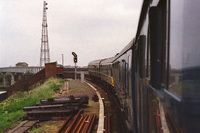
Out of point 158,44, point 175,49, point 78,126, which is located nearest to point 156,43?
point 158,44

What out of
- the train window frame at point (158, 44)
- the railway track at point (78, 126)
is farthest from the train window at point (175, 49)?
the railway track at point (78, 126)

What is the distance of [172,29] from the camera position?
1.28 metres

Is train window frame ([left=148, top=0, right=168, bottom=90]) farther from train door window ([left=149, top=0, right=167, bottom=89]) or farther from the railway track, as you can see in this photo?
the railway track

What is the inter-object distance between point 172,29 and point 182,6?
227 mm

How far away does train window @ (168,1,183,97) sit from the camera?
112 cm

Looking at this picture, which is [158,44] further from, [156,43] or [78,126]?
[78,126]

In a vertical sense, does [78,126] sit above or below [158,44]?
below

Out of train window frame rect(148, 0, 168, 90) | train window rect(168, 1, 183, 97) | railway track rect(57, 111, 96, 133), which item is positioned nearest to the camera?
train window rect(168, 1, 183, 97)

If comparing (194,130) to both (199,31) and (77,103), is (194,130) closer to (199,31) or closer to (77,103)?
(199,31)

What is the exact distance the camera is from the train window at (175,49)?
112 cm

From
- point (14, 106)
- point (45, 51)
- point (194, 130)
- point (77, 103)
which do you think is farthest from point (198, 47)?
point (45, 51)

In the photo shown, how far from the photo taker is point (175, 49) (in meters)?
1.22

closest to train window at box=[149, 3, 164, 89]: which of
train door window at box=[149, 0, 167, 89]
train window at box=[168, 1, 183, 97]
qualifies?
A: train door window at box=[149, 0, 167, 89]

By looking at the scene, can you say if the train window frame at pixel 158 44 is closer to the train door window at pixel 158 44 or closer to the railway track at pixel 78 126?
the train door window at pixel 158 44
